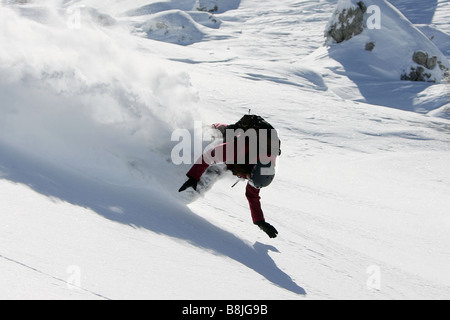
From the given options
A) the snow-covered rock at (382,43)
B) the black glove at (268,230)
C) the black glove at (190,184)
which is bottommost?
the snow-covered rock at (382,43)

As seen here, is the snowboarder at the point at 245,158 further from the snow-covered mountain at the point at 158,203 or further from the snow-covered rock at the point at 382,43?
the snow-covered rock at the point at 382,43

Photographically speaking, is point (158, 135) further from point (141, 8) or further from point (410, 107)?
point (141, 8)

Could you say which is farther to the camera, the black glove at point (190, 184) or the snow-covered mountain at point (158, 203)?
the black glove at point (190, 184)

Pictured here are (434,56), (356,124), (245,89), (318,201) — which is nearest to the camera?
(318,201)

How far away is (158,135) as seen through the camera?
5.04m

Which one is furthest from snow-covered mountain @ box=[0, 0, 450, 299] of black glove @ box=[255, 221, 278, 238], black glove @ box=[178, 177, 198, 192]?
black glove @ box=[178, 177, 198, 192]

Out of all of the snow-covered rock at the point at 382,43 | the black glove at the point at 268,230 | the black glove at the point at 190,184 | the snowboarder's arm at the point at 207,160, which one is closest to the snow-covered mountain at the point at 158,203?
the black glove at the point at 268,230

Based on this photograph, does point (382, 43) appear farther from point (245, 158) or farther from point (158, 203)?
point (158, 203)

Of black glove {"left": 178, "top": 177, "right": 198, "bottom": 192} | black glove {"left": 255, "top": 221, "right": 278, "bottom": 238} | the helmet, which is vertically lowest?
black glove {"left": 255, "top": 221, "right": 278, "bottom": 238}

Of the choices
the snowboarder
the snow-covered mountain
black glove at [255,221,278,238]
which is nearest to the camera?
the snow-covered mountain

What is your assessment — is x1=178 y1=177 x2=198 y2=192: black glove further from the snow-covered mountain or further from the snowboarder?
the snow-covered mountain
